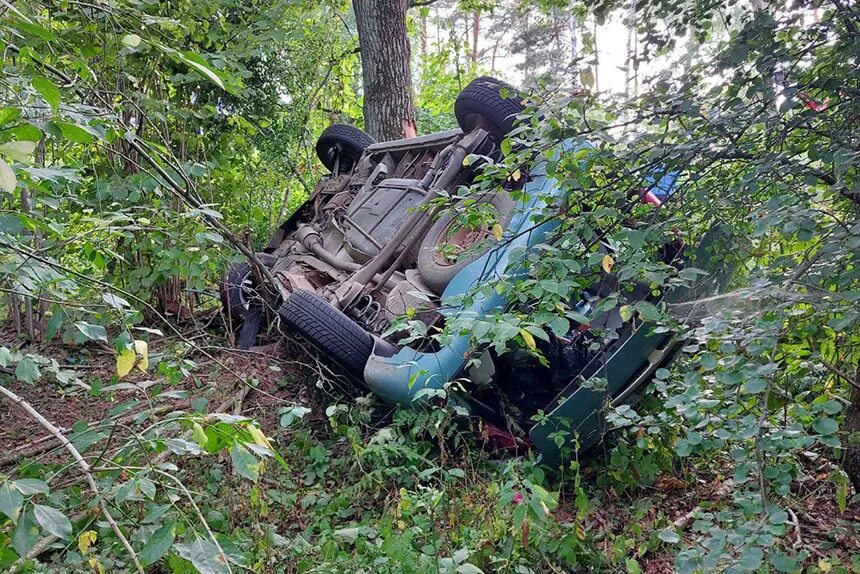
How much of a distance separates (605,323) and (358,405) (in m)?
1.49

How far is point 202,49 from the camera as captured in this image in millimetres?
5176

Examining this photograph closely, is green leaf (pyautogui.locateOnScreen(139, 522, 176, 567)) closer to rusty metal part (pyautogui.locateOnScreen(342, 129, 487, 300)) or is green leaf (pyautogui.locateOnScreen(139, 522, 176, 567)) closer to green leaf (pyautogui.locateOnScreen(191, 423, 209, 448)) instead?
green leaf (pyautogui.locateOnScreen(191, 423, 209, 448))

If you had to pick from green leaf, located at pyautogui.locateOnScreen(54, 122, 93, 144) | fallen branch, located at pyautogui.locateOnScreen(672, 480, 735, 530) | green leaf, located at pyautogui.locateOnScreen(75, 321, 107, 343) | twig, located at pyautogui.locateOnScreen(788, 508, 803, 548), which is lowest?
fallen branch, located at pyautogui.locateOnScreen(672, 480, 735, 530)

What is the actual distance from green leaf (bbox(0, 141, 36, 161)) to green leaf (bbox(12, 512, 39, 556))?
593 mm

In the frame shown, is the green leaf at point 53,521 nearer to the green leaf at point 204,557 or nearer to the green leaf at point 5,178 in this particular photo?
the green leaf at point 204,557

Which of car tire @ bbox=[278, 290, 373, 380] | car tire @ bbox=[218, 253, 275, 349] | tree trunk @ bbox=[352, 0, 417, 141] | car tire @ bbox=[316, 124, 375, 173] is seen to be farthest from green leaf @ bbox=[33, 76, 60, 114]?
tree trunk @ bbox=[352, 0, 417, 141]

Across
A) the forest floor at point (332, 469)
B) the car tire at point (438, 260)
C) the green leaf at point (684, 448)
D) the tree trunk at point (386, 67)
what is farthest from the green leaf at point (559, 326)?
the tree trunk at point (386, 67)

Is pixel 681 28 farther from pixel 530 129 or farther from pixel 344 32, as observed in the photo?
pixel 344 32

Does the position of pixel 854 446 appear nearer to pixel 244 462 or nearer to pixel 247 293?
pixel 244 462

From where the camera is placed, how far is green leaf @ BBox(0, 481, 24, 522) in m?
0.98

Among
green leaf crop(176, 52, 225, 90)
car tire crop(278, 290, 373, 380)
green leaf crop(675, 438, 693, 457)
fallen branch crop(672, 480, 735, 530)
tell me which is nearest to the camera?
green leaf crop(176, 52, 225, 90)

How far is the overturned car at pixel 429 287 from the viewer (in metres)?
3.06

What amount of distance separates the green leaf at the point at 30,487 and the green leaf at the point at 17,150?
53 centimetres

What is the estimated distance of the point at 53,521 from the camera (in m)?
1.04
